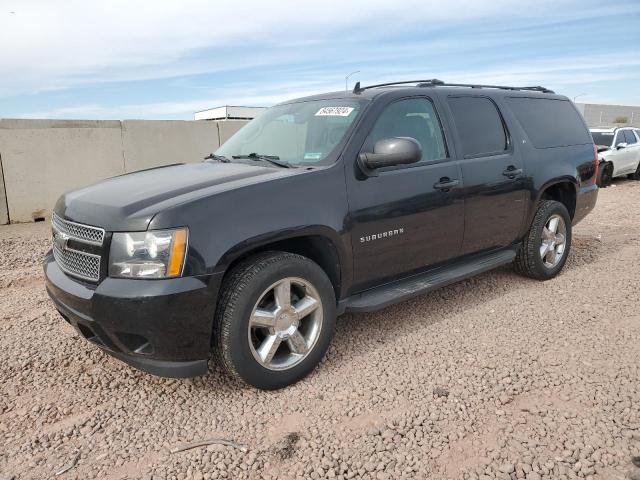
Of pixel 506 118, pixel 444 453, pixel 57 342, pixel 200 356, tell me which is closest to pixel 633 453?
pixel 444 453

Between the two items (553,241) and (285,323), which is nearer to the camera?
(285,323)

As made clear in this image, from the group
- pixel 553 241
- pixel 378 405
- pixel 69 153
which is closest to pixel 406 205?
pixel 378 405

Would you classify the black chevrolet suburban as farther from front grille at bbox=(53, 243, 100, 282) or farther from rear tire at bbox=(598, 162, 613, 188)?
rear tire at bbox=(598, 162, 613, 188)

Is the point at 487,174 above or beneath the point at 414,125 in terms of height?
beneath

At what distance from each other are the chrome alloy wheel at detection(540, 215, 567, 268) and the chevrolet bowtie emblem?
4.23 meters

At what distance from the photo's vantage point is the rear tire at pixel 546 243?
197 inches

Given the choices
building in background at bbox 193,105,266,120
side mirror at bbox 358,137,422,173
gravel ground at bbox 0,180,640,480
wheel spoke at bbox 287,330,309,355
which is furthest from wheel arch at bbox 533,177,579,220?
building in background at bbox 193,105,266,120

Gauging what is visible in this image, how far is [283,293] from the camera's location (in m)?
3.08

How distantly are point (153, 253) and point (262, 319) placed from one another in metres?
0.74

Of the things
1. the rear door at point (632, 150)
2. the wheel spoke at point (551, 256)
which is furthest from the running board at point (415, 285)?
the rear door at point (632, 150)

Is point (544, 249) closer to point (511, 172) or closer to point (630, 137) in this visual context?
point (511, 172)

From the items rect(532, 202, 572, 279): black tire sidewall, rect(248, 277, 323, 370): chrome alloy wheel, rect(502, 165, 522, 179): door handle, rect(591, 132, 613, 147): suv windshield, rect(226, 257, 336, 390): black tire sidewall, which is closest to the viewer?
rect(226, 257, 336, 390): black tire sidewall

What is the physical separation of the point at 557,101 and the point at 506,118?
3.78 feet

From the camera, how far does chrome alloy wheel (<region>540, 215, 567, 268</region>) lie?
515 centimetres
